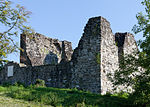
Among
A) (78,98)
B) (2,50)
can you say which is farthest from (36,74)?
(2,50)

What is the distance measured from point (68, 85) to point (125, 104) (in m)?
4.16

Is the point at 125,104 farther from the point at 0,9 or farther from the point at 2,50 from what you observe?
the point at 0,9

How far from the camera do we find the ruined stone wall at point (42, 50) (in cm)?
1877

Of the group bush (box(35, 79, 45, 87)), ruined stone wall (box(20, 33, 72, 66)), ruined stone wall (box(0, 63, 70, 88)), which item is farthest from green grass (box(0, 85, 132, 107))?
ruined stone wall (box(20, 33, 72, 66))

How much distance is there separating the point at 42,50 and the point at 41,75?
13.6 feet

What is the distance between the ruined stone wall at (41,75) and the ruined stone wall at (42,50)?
3.52ft

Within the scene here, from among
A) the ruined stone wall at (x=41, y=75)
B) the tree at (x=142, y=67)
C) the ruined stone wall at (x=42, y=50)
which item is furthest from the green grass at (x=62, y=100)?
the ruined stone wall at (x=42, y=50)

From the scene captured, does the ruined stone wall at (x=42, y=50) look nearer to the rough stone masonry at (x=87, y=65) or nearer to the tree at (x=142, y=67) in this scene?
the rough stone masonry at (x=87, y=65)

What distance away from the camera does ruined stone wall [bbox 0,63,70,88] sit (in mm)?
15125

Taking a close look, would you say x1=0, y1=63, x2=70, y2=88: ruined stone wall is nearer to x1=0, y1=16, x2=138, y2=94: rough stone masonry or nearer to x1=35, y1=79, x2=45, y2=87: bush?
x1=0, y1=16, x2=138, y2=94: rough stone masonry

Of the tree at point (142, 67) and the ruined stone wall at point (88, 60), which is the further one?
the ruined stone wall at point (88, 60)

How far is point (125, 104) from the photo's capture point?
455 inches

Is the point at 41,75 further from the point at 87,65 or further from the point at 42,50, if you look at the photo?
the point at 42,50

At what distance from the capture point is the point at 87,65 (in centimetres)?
1391
